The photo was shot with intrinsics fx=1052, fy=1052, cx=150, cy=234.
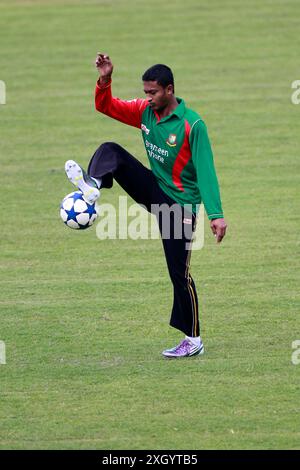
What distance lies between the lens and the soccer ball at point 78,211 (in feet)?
27.0

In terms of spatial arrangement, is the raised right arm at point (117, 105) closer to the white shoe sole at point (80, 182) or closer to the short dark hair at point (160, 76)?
the short dark hair at point (160, 76)

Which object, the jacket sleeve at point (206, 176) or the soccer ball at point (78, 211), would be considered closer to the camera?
the jacket sleeve at point (206, 176)

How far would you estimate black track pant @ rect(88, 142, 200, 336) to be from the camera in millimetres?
8383

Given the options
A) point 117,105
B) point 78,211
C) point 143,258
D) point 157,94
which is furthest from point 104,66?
point 143,258

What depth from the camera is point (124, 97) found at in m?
18.4

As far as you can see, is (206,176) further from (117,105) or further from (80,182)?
(117,105)

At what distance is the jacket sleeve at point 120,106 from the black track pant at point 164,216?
341mm

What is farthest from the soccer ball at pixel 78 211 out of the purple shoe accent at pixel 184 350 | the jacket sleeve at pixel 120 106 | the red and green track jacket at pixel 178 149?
the purple shoe accent at pixel 184 350

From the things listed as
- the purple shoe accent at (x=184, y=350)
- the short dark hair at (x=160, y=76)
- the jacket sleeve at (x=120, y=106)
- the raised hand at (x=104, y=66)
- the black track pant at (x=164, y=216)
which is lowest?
the purple shoe accent at (x=184, y=350)

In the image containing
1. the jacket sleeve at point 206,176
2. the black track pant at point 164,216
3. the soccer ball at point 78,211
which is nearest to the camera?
the jacket sleeve at point 206,176

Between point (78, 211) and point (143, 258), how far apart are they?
3677 mm

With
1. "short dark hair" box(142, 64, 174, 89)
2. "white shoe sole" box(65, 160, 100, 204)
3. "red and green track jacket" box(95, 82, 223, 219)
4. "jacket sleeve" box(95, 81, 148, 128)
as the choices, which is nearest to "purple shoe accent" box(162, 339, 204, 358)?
"red and green track jacket" box(95, 82, 223, 219)

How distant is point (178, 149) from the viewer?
27.1 feet
